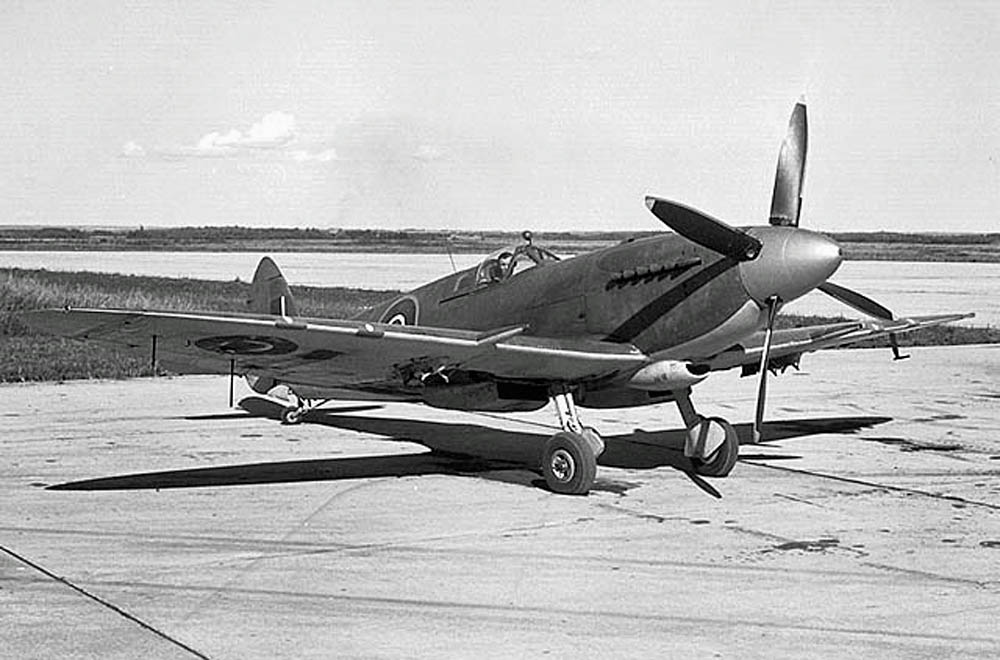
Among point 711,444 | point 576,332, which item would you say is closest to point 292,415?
point 576,332

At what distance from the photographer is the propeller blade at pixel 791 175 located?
10195 mm

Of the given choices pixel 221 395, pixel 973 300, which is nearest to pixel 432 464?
pixel 221 395

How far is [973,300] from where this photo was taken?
1654 inches

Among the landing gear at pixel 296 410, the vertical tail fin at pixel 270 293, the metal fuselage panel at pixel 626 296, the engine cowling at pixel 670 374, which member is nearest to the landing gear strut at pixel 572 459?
the engine cowling at pixel 670 374

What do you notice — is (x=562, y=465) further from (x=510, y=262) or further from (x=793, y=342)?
(x=793, y=342)

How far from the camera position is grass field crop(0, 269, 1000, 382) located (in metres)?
20.3

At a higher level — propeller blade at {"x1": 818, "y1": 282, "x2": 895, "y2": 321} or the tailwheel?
propeller blade at {"x1": 818, "y1": 282, "x2": 895, "y2": 321}

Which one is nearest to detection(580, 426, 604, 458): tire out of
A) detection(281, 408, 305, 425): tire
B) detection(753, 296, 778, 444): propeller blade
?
detection(753, 296, 778, 444): propeller blade

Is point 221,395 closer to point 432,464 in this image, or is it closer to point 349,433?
point 349,433

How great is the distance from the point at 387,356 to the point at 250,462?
260 centimetres

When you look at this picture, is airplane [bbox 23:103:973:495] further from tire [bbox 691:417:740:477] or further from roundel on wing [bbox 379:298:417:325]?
roundel on wing [bbox 379:298:417:325]

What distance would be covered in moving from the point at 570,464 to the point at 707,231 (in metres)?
2.18

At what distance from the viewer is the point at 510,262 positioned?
11359 mm

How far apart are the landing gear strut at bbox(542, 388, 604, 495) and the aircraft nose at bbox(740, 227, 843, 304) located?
1.78 meters
